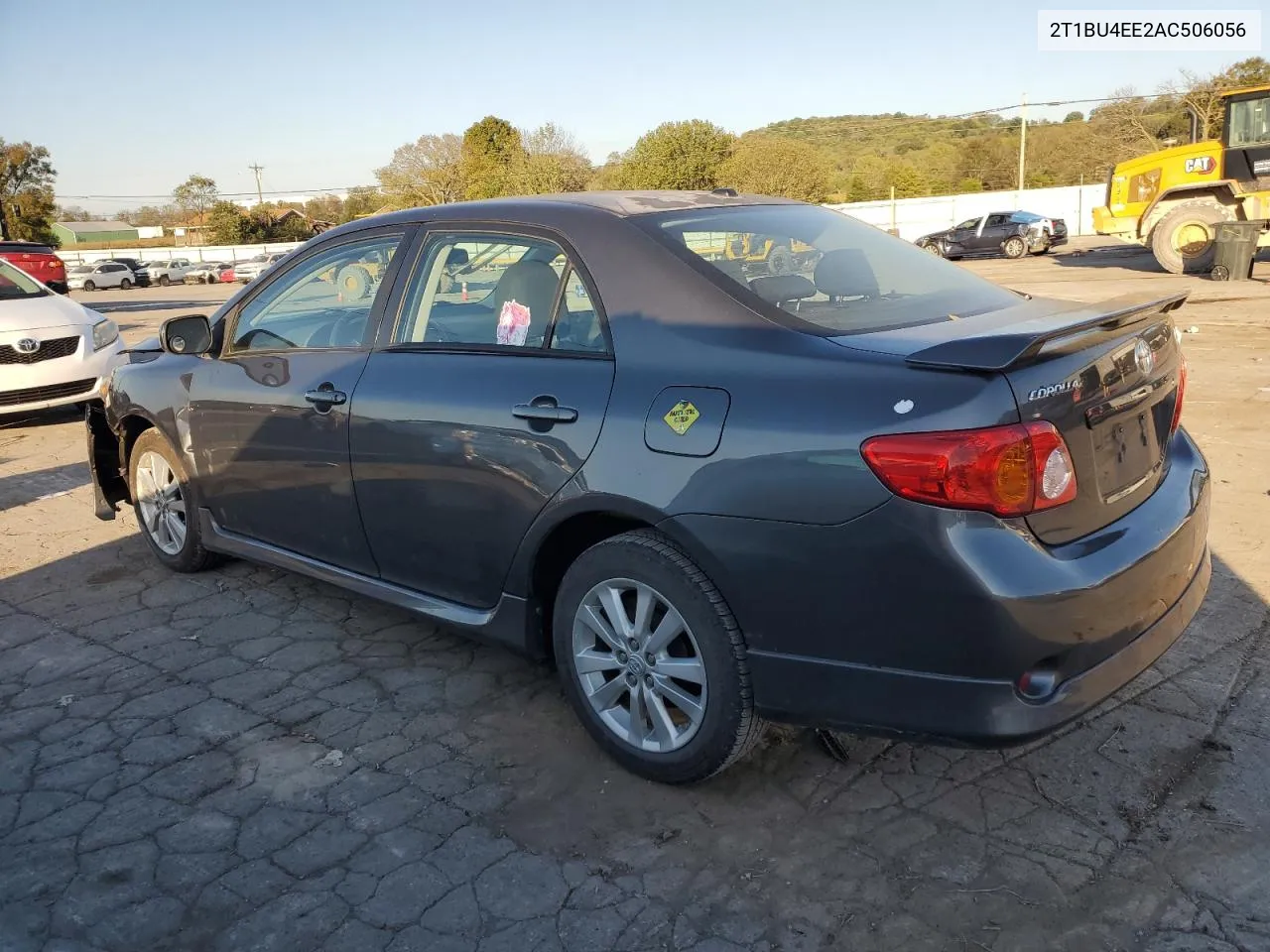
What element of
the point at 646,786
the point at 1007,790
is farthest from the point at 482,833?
the point at 1007,790

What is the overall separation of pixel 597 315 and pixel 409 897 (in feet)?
5.46

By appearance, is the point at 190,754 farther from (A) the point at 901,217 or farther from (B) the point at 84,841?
(A) the point at 901,217

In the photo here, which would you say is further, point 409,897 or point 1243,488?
point 1243,488

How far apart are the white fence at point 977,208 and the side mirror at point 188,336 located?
3992 centimetres

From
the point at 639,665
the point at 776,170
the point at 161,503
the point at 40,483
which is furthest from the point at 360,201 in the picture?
the point at 639,665

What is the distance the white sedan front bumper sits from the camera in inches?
334

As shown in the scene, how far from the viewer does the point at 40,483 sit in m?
7.00

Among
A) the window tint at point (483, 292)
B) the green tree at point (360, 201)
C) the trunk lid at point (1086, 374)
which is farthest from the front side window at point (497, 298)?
the green tree at point (360, 201)

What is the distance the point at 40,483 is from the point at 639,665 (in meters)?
5.90

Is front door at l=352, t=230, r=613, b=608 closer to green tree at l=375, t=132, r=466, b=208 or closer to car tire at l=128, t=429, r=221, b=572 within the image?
car tire at l=128, t=429, r=221, b=572

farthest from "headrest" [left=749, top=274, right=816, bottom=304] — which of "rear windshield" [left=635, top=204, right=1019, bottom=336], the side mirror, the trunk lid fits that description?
the side mirror

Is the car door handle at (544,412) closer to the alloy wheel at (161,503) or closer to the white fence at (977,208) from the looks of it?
the alloy wheel at (161,503)

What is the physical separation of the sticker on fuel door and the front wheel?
28.8m

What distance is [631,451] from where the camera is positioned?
273 centimetres
